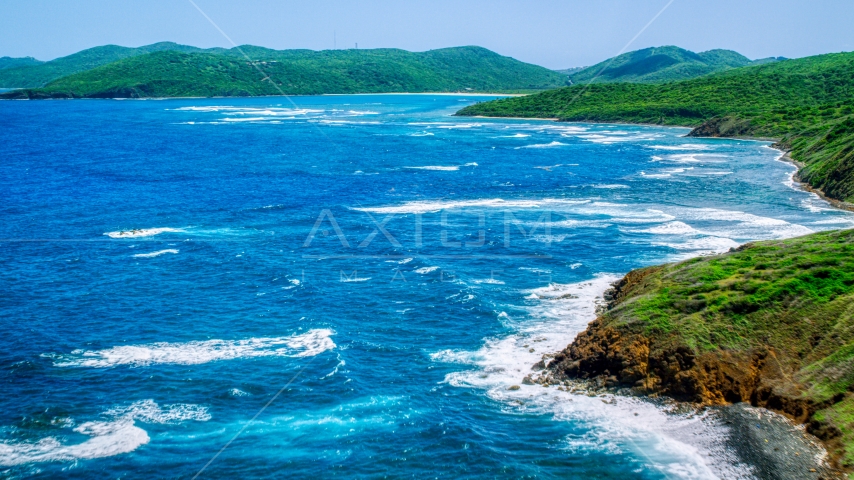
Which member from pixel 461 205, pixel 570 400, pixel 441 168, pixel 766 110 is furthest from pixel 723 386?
pixel 766 110

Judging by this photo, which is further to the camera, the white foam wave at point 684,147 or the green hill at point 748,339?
the white foam wave at point 684,147

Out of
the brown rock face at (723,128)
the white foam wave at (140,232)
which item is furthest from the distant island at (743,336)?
the brown rock face at (723,128)

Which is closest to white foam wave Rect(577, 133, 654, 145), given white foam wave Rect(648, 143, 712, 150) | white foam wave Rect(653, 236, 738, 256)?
white foam wave Rect(648, 143, 712, 150)

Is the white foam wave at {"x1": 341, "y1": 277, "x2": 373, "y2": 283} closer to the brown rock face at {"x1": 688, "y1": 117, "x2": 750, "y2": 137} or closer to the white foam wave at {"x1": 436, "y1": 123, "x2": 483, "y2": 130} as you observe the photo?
the brown rock face at {"x1": 688, "y1": 117, "x2": 750, "y2": 137}

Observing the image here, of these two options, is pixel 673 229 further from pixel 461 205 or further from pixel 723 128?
pixel 723 128

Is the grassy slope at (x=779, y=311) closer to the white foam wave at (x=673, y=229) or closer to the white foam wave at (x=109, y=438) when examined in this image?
the white foam wave at (x=673, y=229)

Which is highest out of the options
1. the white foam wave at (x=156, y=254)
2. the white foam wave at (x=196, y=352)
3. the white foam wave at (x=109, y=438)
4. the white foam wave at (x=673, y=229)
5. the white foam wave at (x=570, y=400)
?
the white foam wave at (x=673, y=229)

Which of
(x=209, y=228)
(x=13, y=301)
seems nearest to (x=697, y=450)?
(x=13, y=301)
